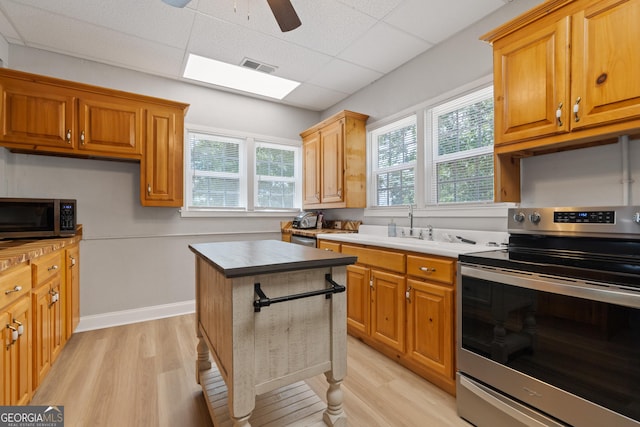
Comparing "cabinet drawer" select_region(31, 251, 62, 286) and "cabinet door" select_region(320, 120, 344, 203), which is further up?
"cabinet door" select_region(320, 120, 344, 203)

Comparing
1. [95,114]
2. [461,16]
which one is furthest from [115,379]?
[461,16]

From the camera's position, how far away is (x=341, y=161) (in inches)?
138

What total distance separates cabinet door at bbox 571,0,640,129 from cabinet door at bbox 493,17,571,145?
57mm

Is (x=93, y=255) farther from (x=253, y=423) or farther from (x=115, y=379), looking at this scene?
(x=253, y=423)

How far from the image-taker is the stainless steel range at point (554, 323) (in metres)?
1.19

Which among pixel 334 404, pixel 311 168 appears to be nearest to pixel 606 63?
pixel 334 404

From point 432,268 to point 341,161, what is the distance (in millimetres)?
1901

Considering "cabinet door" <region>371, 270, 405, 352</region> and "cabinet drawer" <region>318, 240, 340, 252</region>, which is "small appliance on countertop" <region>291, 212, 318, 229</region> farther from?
"cabinet door" <region>371, 270, 405, 352</region>

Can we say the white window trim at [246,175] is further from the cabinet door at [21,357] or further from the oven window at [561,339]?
the oven window at [561,339]

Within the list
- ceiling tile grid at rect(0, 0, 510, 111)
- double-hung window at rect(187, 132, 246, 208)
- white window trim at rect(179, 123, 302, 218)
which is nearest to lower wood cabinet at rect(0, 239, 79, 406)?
white window trim at rect(179, 123, 302, 218)

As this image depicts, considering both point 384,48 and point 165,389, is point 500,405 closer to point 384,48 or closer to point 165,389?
point 165,389

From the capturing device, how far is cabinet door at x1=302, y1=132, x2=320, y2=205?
13.0 feet

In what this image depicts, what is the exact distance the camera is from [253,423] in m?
1.52

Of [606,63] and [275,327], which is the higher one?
[606,63]
